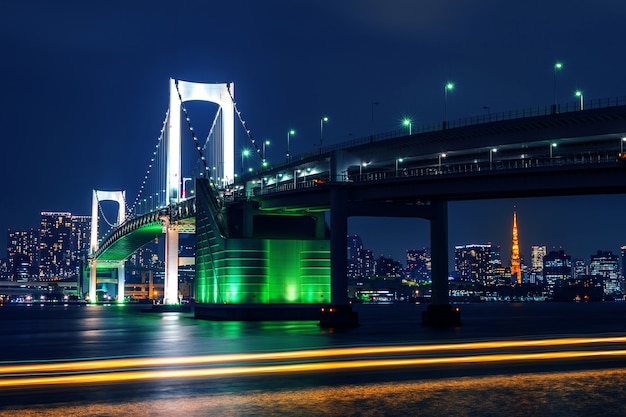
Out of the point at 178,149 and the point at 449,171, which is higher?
the point at 178,149

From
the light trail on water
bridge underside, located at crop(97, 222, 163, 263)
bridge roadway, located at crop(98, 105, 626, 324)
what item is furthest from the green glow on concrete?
the light trail on water

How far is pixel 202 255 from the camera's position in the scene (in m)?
103

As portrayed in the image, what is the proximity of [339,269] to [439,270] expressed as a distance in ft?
38.7

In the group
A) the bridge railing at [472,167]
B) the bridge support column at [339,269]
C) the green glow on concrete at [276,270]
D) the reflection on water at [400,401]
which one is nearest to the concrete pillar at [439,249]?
the bridge railing at [472,167]

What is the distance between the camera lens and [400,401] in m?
24.8

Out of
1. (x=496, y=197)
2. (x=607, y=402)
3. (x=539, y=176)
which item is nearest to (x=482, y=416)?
(x=607, y=402)

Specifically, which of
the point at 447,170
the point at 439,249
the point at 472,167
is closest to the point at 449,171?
the point at 447,170

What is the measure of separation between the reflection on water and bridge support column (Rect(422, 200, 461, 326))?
4879 cm

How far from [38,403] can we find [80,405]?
4.09 ft

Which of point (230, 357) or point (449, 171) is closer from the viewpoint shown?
point (230, 357)

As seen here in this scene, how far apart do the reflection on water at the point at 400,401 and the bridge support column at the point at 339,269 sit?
135 feet

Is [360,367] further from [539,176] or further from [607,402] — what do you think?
[539,176]

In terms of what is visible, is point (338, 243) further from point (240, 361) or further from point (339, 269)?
point (240, 361)

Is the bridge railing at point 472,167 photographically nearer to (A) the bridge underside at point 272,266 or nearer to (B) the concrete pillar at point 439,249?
(B) the concrete pillar at point 439,249
